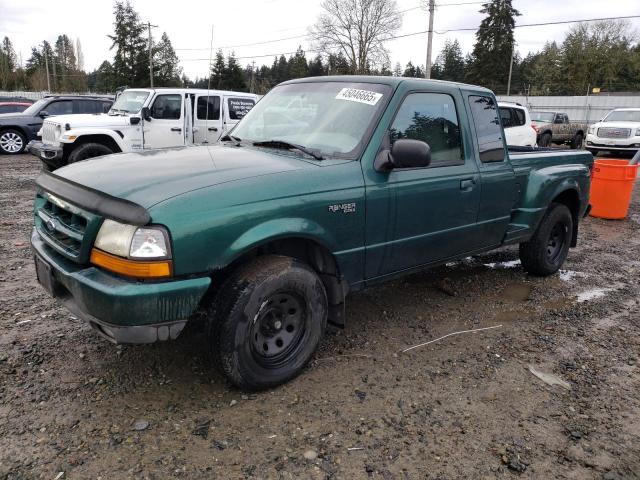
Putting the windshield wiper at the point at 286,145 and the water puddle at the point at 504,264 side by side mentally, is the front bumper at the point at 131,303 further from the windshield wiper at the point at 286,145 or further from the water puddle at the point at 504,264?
the water puddle at the point at 504,264

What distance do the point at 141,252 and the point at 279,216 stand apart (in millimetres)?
767

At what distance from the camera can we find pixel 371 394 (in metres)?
3.01

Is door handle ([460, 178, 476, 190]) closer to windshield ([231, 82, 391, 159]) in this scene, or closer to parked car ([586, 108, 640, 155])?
windshield ([231, 82, 391, 159])

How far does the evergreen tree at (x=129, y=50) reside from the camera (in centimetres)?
5819

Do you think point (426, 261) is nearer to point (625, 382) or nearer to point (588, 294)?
point (625, 382)

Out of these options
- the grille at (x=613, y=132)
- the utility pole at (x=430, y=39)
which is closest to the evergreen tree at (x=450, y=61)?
the utility pole at (x=430, y=39)

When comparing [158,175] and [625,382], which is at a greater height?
[158,175]

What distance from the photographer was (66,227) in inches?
109

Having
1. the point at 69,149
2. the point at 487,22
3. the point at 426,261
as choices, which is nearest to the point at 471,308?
the point at 426,261

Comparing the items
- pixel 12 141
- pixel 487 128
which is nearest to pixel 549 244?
pixel 487 128

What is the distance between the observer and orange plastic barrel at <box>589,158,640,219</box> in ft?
26.2

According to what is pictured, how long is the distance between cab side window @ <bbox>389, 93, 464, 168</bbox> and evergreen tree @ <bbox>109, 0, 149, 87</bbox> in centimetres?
6006

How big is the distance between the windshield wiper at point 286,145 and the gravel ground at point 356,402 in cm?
139

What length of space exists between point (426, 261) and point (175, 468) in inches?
89.4
